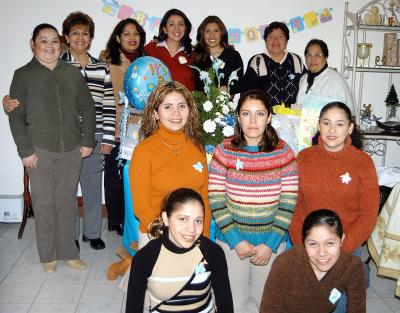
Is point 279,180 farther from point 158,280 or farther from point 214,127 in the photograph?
point 158,280

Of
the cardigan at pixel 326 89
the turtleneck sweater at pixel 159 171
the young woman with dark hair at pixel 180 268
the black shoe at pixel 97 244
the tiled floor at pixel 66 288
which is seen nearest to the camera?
the young woman with dark hair at pixel 180 268

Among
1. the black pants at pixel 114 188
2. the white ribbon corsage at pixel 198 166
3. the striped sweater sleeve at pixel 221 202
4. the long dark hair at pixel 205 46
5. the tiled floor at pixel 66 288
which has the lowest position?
the tiled floor at pixel 66 288

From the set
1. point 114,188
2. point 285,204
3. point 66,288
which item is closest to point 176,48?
point 114,188

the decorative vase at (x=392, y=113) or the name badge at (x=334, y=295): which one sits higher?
the decorative vase at (x=392, y=113)

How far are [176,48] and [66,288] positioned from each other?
70.1 inches

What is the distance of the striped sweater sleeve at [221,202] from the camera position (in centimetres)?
208

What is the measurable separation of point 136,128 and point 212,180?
→ 31.8 inches

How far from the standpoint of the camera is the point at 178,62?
3201mm

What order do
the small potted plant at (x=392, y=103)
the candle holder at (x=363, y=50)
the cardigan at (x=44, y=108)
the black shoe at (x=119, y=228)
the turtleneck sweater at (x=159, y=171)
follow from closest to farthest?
the turtleneck sweater at (x=159, y=171) → the cardigan at (x=44, y=108) → the black shoe at (x=119, y=228) → the candle holder at (x=363, y=50) → the small potted plant at (x=392, y=103)

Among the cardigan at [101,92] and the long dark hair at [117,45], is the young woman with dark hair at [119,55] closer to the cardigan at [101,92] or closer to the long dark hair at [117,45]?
the long dark hair at [117,45]

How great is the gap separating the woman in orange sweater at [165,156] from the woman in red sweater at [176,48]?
3.45 feet

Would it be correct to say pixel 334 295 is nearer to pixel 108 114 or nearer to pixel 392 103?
pixel 108 114

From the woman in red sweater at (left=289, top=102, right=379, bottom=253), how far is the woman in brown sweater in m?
0.33

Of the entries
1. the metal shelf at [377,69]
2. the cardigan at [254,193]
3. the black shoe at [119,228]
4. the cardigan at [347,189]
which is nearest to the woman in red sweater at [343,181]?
the cardigan at [347,189]
